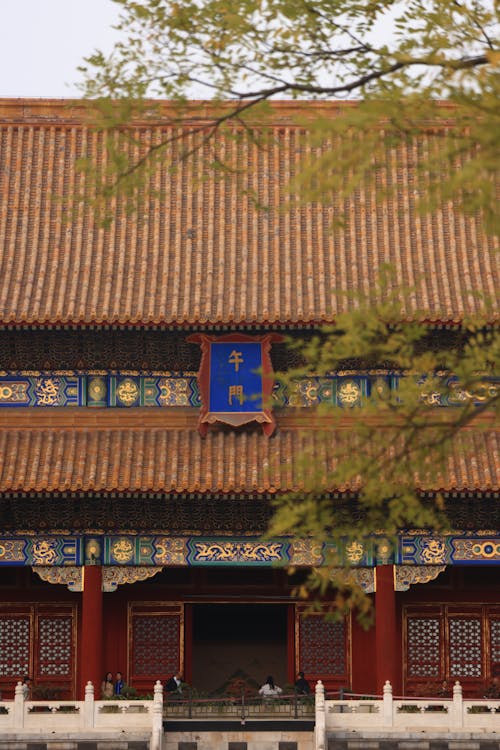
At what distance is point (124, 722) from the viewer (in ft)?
91.4

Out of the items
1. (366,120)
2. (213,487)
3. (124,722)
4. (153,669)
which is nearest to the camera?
(366,120)

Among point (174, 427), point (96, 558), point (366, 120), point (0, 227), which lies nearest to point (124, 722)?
point (96, 558)

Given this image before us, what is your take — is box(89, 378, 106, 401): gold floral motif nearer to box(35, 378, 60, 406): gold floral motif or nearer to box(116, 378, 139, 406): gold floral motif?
box(116, 378, 139, 406): gold floral motif

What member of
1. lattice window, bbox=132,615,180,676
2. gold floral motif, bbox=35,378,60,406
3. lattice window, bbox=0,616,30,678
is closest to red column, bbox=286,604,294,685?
lattice window, bbox=132,615,180,676

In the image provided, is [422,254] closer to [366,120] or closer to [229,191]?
[229,191]

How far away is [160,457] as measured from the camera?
3088 cm

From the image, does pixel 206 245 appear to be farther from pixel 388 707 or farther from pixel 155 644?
pixel 388 707

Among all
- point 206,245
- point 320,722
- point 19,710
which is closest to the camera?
point 320,722

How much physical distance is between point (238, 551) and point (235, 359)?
3487 mm

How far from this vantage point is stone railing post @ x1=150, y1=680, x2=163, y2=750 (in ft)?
89.9

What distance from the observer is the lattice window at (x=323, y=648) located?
1268 inches

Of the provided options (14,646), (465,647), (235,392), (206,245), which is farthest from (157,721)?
(206,245)

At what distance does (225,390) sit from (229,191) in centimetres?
493

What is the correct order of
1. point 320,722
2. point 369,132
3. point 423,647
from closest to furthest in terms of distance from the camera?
point 369,132 < point 320,722 < point 423,647
